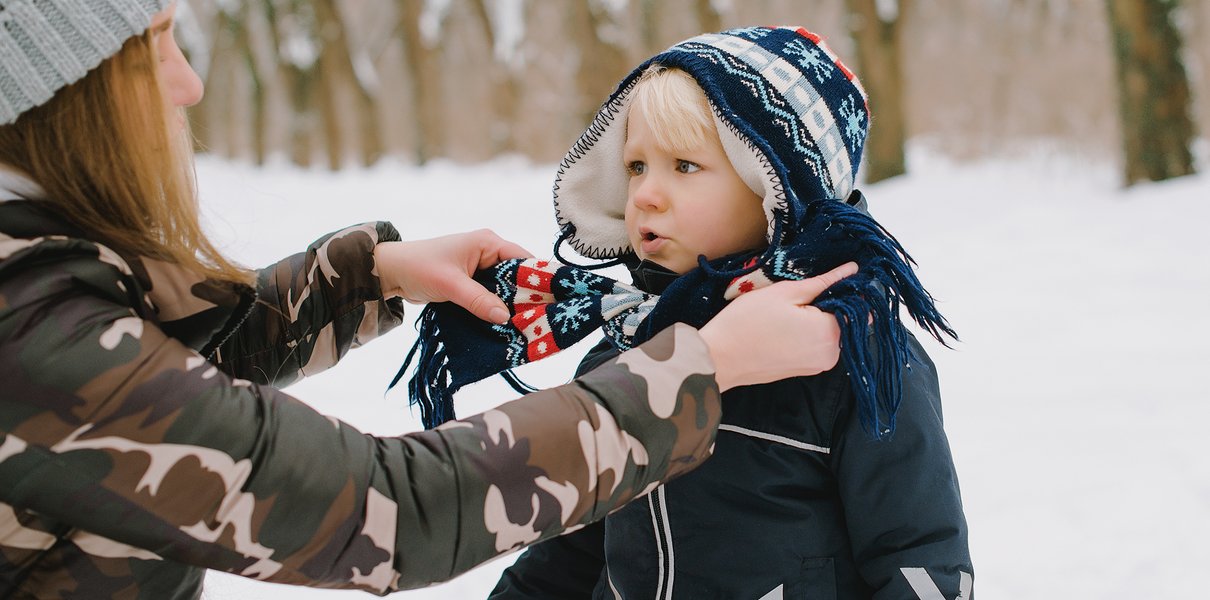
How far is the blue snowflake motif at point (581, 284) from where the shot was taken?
62.2 inches

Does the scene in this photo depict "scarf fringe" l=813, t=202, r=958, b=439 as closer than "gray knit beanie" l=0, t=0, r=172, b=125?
No

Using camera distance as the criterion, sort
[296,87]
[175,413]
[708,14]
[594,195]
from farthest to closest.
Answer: [296,87] < [708,14] < [594,195] < [175,413]

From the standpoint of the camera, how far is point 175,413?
3.04 ft

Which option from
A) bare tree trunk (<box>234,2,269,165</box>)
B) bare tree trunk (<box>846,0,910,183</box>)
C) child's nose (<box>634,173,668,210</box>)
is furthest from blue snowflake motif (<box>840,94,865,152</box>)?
bare tree trunk (<box>234,2,269,165</box>)

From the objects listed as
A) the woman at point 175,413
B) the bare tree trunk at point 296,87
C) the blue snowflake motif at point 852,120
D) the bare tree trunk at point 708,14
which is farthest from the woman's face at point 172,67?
the bare tree trunk at point 296,87

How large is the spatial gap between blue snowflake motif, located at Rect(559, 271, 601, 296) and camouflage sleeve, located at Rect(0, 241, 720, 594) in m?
0.47

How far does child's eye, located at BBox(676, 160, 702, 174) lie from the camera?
1.49m

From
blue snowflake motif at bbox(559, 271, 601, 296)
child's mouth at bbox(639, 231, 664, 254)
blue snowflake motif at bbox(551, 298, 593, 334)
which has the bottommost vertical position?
blue snowflake motif at bbox(551, 298, 593, 334)

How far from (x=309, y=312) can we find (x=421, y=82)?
15019 mm

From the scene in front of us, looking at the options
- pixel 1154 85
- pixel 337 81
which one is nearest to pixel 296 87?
pixel 337 81

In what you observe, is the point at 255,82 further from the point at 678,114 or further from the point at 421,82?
the point at 678,114

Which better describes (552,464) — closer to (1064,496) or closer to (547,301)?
(547,301)

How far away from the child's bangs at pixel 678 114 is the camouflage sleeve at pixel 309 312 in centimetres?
55

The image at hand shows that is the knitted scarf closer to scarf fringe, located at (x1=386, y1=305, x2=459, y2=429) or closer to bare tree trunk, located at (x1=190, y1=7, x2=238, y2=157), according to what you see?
scarf fringe, located at (x1=386, y1=305, x2=459, y2=429)
